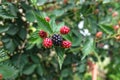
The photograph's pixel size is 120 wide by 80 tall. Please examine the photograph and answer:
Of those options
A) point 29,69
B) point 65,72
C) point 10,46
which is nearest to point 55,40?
point 10,46

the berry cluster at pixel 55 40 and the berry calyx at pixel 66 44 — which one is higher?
the berry cluster at pixel 55 40

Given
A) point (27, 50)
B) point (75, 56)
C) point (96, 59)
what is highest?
point (27, 50)

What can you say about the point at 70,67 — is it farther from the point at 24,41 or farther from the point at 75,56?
the point at 24,41

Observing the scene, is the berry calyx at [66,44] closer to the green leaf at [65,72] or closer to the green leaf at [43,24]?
the green leaf at [43,24]

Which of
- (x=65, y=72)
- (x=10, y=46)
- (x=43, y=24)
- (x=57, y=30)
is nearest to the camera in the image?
(x=43, y=24)

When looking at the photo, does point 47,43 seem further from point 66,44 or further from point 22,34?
point 22,34

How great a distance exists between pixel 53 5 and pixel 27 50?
0.53 m

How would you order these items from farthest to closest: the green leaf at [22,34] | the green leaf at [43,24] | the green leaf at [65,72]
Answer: the green leaf at [65,72], the green leaf at [22,34], the green leaf at [43,24]

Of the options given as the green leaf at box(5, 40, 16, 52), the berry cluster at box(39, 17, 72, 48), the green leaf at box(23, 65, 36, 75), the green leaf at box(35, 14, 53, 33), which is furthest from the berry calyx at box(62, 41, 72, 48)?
the green leaf at box(23, 65, 36, 75)

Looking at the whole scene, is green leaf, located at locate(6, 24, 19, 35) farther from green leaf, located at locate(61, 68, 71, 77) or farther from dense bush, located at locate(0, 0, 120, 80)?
green leaf, located at locate(61, 68, 71, 77)

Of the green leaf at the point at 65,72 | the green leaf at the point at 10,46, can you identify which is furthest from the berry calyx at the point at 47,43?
the green leaf at the point at 65,72

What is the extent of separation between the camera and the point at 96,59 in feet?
7.80

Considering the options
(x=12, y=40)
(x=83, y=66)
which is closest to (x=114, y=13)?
(x=83, y=66)

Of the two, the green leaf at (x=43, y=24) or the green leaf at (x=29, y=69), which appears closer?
the green leaf at (x=43, y=24)
